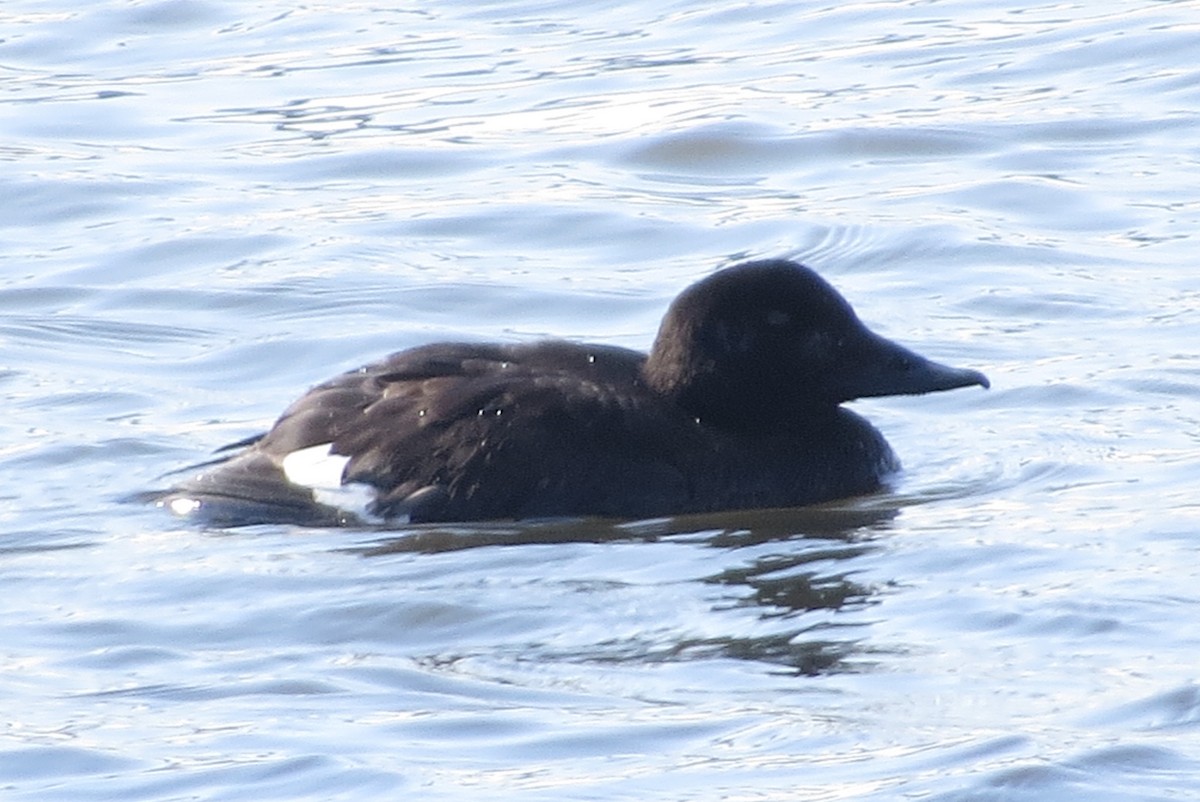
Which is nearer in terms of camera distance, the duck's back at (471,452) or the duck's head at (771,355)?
the duck's back at (471,452)

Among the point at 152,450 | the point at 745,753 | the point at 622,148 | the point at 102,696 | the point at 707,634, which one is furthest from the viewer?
the point at 622,148

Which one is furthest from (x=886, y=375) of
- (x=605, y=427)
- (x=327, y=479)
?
(x=327, y=479)

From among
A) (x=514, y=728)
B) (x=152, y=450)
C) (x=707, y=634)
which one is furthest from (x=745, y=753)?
(x=152, y=450)

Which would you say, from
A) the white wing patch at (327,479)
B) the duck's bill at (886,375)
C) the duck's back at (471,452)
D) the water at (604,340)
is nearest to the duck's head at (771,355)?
the duck's bill at (886,375)

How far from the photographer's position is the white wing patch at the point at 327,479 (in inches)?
310

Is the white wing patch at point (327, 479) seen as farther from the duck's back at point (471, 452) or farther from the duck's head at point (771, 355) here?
the duck's head at point (771, 355)

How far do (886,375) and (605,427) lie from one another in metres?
0.95

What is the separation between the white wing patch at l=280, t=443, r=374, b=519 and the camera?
25.8 ft

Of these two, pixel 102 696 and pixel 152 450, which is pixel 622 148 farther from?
pixel 102 696

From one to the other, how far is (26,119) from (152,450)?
6201 millimetres

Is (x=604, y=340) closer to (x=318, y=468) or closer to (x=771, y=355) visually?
(x=771, y=355)

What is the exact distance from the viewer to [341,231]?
11.8m

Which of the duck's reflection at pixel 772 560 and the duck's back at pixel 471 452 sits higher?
the duck's back at pixel 471 452

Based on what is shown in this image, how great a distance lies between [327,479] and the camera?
7902 mm
